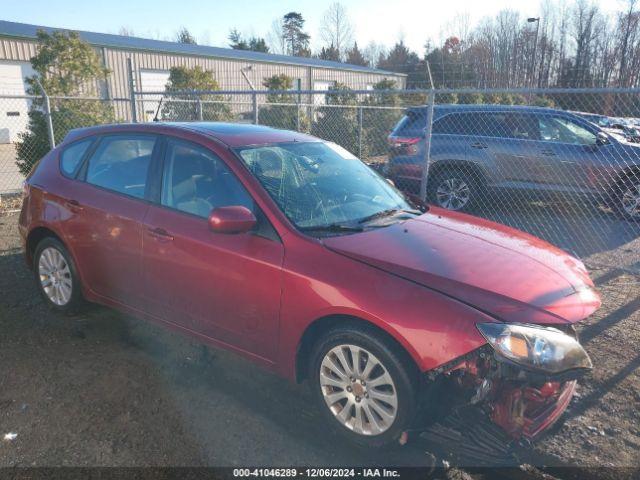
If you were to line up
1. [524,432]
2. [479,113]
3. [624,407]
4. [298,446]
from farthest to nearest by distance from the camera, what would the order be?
[479,113] → [624,407] → [298,446] → [524,432]

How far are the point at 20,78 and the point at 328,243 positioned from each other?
67.8 ft

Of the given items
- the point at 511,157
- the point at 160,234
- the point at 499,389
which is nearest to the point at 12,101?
the point at 511,157

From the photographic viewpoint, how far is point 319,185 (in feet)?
11.6

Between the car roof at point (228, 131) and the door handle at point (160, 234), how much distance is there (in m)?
0.73

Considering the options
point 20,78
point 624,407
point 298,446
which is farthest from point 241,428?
point 20,78

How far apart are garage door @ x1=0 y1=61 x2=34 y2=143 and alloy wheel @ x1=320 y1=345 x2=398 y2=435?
804 inches

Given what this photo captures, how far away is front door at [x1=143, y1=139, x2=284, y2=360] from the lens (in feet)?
9.92

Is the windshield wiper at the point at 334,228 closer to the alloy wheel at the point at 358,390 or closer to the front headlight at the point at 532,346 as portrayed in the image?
the alloy wheel at the point at 358,390

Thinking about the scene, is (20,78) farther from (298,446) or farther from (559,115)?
(298,446)

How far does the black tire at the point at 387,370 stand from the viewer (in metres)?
2.57

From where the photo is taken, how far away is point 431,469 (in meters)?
2.64

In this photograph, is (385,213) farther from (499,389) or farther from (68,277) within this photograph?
(68,277)

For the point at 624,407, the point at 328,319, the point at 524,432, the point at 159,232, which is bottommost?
the point at 624,407

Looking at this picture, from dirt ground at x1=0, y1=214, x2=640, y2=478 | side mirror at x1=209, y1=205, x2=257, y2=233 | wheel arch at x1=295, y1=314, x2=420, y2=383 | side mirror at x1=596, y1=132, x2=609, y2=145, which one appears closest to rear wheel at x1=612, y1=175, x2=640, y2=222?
side mirror at x1=596, y1=132, x2=609, y2=145
